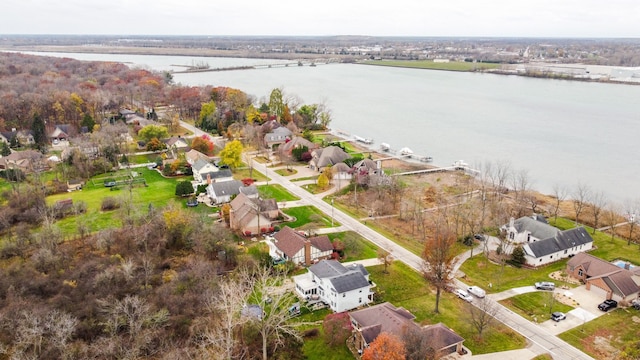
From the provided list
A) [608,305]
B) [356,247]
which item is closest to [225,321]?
[356,247]

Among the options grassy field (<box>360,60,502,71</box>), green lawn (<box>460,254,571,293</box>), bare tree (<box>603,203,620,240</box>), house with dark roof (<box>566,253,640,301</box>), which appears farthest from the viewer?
grassy field (<box>360,60,502,71</box>)

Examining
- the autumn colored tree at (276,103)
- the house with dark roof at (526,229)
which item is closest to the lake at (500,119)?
the autumn colored tree at (276,103)

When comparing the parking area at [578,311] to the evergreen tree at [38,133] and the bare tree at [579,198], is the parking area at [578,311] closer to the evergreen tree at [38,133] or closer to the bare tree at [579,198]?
the bare tree at [579,198]

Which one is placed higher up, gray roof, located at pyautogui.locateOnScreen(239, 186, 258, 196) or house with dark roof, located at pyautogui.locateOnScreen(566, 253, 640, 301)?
gray roof, located at pyautogui.locateOnScreen(239, 186, 258, 196)

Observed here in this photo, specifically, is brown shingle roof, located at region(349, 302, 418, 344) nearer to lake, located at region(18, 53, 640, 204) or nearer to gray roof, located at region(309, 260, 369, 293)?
gray roof, located at region(309, 260, 369, 293)

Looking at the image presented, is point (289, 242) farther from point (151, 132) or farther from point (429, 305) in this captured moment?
point (151, 132)

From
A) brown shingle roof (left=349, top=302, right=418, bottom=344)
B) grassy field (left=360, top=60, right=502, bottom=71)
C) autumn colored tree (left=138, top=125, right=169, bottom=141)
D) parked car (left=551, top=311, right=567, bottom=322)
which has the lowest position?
parked car (left=551, top=311, right=567, bottom=322)

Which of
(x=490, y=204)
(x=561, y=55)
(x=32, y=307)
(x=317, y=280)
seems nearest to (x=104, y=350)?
(x=32, y=307)

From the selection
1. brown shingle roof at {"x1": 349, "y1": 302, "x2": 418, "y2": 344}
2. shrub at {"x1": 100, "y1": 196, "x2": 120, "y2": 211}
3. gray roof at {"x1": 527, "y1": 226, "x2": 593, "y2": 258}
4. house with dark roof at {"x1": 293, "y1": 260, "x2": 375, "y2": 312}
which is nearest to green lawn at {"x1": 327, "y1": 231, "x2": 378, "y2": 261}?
house with dark roof at {"x1": 293, "y1": 260, "x2": 375, "y2": 312}
